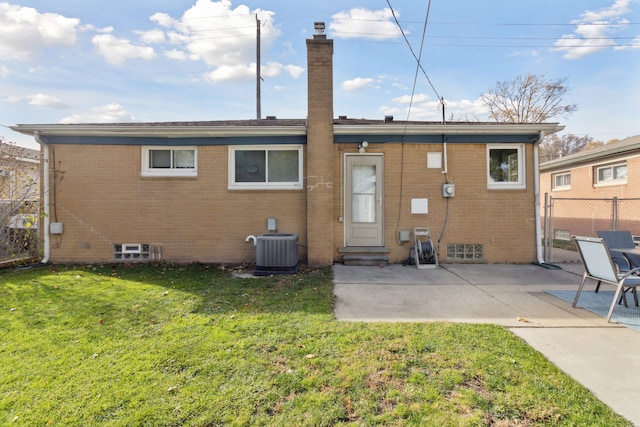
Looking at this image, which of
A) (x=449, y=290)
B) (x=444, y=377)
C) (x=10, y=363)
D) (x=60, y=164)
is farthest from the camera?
(x=60, y=164)

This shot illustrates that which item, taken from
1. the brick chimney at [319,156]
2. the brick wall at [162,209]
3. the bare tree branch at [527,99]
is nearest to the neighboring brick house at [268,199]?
the brick wall at [162,209]

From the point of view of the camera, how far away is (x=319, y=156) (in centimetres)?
671

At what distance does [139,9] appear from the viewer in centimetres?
766

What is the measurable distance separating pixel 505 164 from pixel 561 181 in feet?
30.6

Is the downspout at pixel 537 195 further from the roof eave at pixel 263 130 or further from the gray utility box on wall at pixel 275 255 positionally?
the gray utility box on wall at pixel 275 255

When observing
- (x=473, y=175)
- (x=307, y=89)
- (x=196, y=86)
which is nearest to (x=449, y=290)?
(x=473, y=175)

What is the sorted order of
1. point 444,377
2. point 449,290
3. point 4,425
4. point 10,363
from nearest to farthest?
point 4,425, point 444,377, point 10,363, point 449,290

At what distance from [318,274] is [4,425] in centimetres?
456

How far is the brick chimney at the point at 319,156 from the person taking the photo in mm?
→ 6652

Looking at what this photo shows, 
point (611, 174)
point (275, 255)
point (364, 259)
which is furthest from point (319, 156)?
point (611, 174)

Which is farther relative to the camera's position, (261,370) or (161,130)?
(161,130)

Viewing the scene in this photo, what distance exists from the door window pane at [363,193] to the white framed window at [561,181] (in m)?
11.4

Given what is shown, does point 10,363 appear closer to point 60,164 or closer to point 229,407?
point 229,407

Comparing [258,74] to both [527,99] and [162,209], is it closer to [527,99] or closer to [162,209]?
[162,209]
